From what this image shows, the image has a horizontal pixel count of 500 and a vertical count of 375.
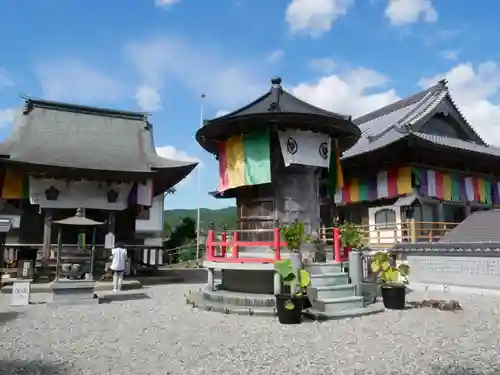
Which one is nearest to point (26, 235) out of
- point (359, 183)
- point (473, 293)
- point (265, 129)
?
point (265, 129)

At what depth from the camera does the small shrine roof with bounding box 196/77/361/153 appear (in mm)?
11875

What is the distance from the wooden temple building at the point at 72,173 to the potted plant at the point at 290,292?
1116cm

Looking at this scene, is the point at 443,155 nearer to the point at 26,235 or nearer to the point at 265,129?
the point at 265,129

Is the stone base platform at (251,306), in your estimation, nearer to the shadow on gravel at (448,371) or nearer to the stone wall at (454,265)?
the shadow on gravel at (448,371)

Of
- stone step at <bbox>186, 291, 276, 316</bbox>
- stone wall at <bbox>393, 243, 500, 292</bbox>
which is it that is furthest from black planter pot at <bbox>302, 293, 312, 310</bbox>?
stone wall at <bbox>393, 243, 500, 292</bbox>

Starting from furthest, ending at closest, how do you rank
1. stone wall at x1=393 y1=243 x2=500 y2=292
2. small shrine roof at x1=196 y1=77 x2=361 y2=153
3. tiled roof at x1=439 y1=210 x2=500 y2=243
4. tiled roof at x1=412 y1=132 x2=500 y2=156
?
1. tiled roof at x1=412 y1=132 x2=500 y2=156
2. tiled roof at x1=439 y1=210 x2=500 y2=243
3. stone wall at x1=393 y1=243 x2=500 y2=292
4. small shrine roof at x1=196 y1=77 x2=361 y2=153

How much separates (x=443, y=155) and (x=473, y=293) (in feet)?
30.2

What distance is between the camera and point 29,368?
5.98m

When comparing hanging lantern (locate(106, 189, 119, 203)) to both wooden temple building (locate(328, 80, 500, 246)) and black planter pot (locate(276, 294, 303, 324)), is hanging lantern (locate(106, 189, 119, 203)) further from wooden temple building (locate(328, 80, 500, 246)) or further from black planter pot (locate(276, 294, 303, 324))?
black planter pot (locate(276, 294, 303, 324))

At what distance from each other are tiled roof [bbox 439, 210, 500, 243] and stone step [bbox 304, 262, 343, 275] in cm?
679

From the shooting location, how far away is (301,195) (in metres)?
12.6

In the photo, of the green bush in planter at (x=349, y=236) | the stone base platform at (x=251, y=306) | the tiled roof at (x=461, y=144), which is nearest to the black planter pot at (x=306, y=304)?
the stone base platform at (x=251, y=306)

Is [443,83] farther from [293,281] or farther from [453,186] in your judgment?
[293,281]

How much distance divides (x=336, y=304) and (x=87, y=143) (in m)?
16.5
